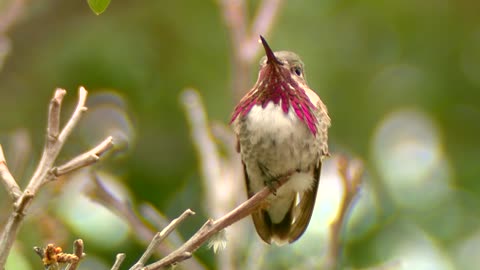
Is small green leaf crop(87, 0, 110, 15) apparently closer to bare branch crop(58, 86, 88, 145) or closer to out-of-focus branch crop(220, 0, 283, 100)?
bare branch crop(58, 86, 88, 145)

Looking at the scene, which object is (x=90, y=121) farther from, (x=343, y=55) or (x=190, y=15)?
(x=343, y=55)

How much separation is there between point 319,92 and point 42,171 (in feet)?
13.1

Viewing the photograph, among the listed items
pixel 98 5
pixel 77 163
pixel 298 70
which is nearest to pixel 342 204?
pixel 298 70

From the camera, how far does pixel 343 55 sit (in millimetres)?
7035

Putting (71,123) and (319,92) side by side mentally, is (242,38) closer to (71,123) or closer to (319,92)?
(319,92)

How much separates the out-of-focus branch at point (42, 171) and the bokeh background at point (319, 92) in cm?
328

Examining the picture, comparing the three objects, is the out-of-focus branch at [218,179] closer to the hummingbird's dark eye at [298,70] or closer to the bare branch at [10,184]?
the hummingbird's dark eye at [298,70]

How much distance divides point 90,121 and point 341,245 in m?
3.41

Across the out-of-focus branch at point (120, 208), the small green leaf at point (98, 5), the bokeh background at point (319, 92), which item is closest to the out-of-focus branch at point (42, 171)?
the small green leaf at point (98, 5)

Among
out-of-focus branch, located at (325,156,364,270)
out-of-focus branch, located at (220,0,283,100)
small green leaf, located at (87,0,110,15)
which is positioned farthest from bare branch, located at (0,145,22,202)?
out-of-focus branch, located at (220,0,283,100)

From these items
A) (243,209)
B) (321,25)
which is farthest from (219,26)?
(243,209)

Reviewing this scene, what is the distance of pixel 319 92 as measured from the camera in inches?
234

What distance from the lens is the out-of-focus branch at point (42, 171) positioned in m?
1.86

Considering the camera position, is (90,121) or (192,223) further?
(90,121)
